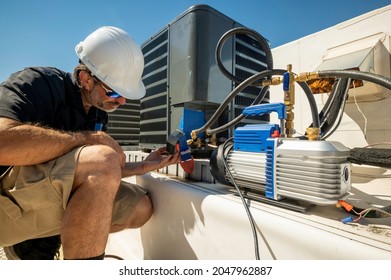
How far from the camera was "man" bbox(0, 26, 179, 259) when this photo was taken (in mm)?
557

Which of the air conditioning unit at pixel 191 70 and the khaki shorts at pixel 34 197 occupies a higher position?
the air conditioning unit at pixel 191 70

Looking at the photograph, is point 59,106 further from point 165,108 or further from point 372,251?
point 372,251

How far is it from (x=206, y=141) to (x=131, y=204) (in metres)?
0.46

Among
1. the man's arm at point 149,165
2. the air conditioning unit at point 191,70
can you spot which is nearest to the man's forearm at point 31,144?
the man's arm at point 149,165

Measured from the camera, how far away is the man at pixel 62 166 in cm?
56

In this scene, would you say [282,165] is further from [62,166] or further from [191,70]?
[191,70]

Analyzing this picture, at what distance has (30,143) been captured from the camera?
0.57 meters

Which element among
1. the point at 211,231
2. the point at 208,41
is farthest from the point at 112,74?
the point at 211,231

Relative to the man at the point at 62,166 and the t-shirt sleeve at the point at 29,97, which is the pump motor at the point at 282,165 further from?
the t-shirt sleeve at the point at 29,97

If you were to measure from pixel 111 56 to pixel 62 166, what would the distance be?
0.49 meters

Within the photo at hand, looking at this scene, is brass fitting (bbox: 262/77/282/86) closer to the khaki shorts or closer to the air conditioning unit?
the air conditioning unit

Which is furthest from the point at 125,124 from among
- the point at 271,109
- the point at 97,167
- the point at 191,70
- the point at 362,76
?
the point at 362,76

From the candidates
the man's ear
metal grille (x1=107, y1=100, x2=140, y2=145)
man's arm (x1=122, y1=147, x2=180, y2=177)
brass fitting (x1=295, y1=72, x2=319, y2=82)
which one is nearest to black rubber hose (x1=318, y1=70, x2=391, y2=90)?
brass fitting (x1=295, y1=72, x2=319, y2=82)

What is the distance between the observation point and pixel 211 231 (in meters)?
0.61
